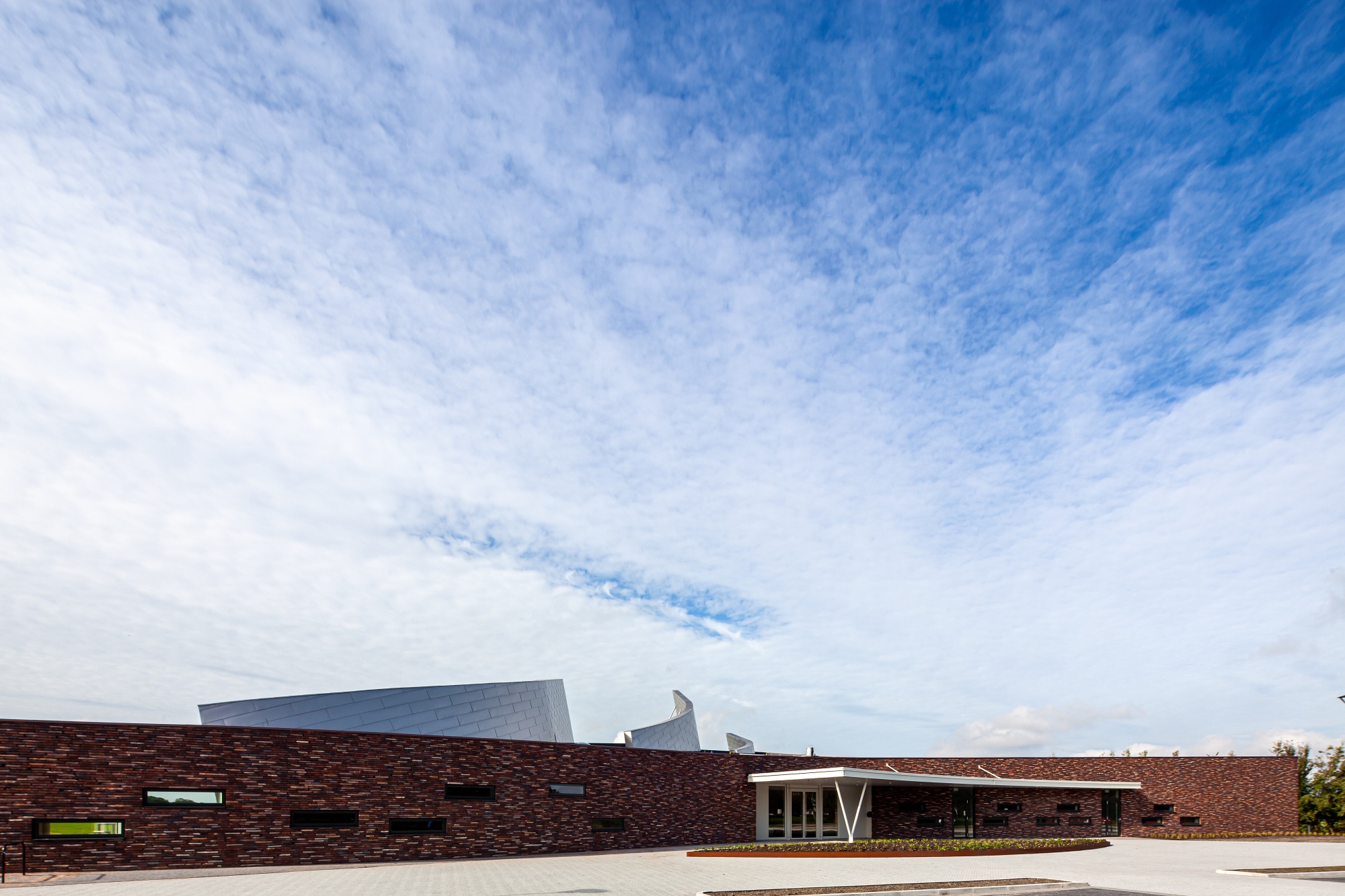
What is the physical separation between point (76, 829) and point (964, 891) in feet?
56.5

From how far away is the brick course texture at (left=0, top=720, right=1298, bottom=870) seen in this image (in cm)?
1739

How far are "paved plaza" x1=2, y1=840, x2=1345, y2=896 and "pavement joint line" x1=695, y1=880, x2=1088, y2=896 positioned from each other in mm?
595

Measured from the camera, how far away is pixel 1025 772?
108ft

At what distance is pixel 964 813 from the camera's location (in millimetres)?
31109

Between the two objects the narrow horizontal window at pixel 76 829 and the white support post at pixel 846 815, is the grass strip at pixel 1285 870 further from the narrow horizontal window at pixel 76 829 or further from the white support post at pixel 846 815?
the narrow horizontal window at pixel 76 829

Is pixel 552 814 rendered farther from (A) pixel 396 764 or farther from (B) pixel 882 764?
(B) pixel 882 764

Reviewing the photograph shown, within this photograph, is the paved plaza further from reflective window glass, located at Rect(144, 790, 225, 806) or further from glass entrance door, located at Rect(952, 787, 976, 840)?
glass entrance door, located at Rect(952, 787, 976, 840)

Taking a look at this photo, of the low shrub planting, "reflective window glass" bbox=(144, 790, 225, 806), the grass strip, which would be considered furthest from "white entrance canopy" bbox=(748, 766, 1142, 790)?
"reflective window glass" bbox=(144, 790, 225, 806)

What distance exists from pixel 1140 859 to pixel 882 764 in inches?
426

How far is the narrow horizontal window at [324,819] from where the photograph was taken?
19.6 metres

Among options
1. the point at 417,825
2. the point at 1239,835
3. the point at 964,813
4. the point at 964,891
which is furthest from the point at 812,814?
the point at 1239,835

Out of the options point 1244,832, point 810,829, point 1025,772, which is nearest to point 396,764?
point 810,829

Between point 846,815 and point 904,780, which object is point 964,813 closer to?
point 904,780

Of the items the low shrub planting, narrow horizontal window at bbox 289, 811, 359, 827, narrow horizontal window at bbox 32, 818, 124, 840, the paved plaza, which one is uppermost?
narrow horizontal window at bbox 32, 818, 124, 840
